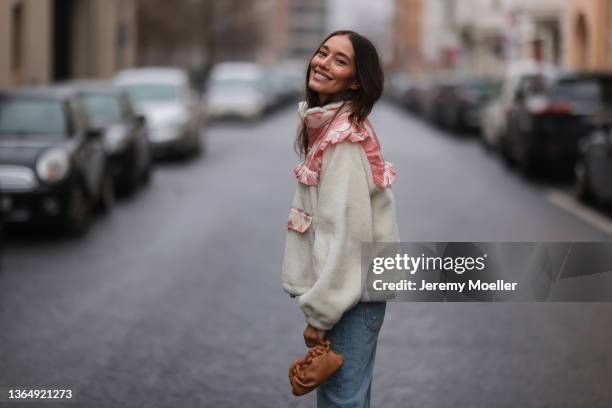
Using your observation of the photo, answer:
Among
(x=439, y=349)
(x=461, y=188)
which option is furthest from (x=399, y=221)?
(x=439, y=349)

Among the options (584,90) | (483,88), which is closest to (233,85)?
(483,88)

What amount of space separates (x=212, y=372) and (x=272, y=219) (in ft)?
25.4

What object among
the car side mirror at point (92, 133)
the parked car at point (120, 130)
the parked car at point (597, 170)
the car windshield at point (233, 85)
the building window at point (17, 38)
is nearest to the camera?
the car side mirror at point (92, 133)

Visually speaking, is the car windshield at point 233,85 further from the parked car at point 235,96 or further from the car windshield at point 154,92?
the car windshield at point 154,92

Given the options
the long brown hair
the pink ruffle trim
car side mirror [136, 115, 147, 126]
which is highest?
the long brown hair

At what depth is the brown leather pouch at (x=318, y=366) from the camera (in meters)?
3.44

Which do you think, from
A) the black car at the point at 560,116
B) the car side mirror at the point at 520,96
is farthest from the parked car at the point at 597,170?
the car side mirror at the point at 520,96

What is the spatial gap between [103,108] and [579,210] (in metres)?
6.97

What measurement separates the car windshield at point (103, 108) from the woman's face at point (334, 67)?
45.3 feet

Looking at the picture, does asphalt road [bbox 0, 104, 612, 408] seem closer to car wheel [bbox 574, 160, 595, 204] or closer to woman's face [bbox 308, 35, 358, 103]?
car wheel [bbox 574, 160, 595, 204]

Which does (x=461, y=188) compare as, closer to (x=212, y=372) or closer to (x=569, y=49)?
(x=212, y=372)

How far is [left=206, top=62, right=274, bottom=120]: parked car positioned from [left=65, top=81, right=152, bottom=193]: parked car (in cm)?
2465

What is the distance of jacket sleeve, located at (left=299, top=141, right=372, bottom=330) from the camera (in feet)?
11.1

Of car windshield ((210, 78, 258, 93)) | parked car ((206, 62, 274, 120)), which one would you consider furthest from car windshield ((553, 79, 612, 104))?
car windshield ((210, 78, 258, 93))
